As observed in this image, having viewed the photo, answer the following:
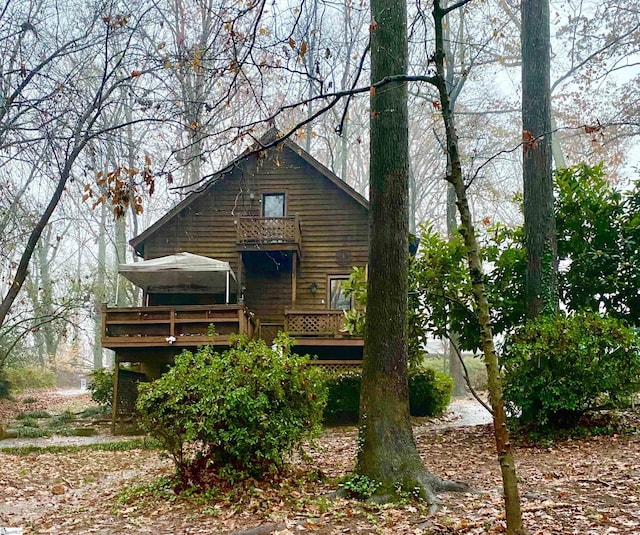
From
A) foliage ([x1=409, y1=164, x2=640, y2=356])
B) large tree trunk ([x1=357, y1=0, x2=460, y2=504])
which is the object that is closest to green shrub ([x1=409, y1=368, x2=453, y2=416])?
foliage ([x1=409, y1=164, x2=640, y2=356])

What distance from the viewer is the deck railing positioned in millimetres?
14602

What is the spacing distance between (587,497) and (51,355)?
95.7 feet

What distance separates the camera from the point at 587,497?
18.4ft

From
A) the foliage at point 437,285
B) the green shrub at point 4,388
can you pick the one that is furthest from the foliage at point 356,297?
the green shrub at point 4,388

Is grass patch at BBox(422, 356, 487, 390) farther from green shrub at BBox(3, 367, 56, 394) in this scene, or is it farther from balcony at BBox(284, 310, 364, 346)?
green shrub at BBox(3, 367, 56, 394)

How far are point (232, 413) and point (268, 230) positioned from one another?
431 inches

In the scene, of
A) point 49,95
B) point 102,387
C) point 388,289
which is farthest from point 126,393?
point 388,289

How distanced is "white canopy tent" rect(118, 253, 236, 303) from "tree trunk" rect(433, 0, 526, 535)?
12.1 metres

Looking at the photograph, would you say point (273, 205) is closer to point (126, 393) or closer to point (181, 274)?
point (181, 274)

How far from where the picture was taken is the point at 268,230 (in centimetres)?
1698

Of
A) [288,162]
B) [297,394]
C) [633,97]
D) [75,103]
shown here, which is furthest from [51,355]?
[633,97]

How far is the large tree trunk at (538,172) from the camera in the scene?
9.95 metres

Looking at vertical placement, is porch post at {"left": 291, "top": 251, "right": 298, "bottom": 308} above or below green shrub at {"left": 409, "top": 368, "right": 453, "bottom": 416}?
above

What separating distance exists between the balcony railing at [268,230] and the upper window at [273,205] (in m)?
1.39
